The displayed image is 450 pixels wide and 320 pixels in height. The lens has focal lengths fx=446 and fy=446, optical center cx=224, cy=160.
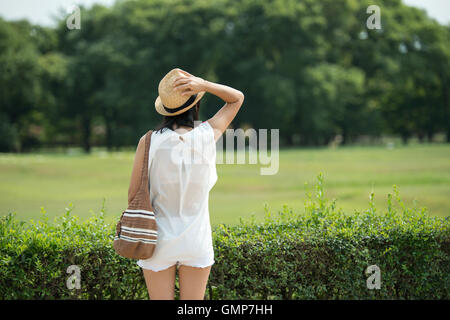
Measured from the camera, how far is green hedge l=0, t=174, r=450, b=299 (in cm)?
383

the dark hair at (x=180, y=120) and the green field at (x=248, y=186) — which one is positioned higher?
the dark hair at (x=180, y=120)

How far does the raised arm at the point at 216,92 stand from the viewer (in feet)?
9.40

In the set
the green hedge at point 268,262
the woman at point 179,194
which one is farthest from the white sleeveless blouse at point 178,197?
the green hedge at point 268,262

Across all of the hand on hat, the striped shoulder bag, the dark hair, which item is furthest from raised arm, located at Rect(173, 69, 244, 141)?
the striped shoulder bag

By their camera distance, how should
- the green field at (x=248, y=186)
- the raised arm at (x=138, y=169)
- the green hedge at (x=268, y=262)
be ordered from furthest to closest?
the green field at (x=248, y=186), the green hedge at (x=268, y=262), the raised arm at (x=138, y=169)

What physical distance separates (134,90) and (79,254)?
145ft

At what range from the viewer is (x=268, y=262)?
158 inches

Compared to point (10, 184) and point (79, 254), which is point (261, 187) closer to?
point (10, 184)

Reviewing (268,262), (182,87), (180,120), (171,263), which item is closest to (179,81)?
(182,87)

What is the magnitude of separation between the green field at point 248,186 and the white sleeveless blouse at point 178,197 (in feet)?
23.3

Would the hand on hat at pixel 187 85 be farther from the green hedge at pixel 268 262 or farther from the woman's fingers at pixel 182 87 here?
the green hedge at pixel 268 262

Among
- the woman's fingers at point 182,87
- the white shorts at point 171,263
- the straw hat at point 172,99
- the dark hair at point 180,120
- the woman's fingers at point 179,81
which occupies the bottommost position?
the white shorts at point 171,263

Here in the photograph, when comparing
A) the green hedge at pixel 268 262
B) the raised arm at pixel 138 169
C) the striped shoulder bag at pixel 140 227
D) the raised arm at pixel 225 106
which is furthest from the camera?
the green hedge at pixel 268 262

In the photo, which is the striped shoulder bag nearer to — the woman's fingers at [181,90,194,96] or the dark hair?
the dark hair
